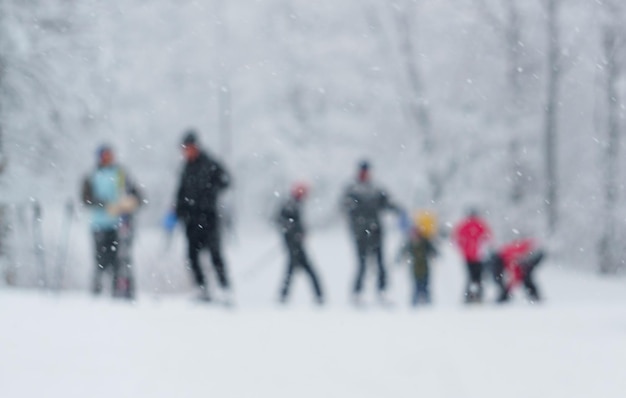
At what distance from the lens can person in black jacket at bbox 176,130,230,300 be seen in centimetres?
994

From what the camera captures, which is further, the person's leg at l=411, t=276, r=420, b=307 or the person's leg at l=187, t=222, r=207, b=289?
the person's leg at l=411, t=276, r=420, b=307

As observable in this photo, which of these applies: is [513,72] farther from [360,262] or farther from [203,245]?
[203,245]

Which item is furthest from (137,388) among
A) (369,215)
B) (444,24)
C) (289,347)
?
(444,24)

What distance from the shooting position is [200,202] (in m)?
9.95

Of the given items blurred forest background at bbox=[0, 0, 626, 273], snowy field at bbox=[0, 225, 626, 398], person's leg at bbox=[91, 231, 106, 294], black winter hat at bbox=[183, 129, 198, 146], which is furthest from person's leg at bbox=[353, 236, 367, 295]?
blurred forest background at bbox=[0, 0, 626, 273]

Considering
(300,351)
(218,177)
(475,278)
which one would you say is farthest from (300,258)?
(300,351)

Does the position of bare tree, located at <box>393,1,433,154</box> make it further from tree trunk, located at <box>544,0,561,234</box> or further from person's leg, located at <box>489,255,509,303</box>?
person's leg, located at <box>489,255,509,303</box>

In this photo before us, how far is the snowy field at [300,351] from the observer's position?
6.32m

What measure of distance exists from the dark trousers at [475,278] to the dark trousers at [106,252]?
510 cm

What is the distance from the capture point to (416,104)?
32.7m

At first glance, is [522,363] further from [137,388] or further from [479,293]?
[479,293]

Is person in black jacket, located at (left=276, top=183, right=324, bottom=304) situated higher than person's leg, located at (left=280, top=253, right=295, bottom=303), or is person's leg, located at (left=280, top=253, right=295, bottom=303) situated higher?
person in black jacket, located at (left=276, top=183, right=324, bottom=304)

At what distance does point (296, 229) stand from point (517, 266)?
3.68 metres

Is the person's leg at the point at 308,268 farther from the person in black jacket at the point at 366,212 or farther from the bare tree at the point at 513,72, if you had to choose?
the bare tree at the point at 513,72
